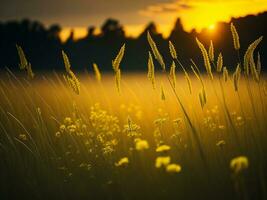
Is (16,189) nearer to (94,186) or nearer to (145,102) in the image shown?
(94,186)

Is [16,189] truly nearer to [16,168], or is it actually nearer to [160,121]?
[16,168]

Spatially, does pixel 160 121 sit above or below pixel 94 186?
above

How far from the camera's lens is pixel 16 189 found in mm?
2660

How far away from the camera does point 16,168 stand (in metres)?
2.96

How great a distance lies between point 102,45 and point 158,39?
6.46 m

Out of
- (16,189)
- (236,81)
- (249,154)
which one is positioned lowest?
(16,189)

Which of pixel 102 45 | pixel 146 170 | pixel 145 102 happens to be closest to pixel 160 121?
pixel 146 170

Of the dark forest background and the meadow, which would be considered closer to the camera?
the meadow

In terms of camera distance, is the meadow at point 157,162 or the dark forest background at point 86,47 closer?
the meadow at point 157,162

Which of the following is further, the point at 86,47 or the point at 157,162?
the point at 86,47

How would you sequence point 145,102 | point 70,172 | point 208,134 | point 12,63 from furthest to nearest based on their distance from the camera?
point 12,63, point 145,102, point 208,134, point 70,172

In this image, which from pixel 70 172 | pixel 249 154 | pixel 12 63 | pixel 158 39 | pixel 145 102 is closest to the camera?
pixel 249 154

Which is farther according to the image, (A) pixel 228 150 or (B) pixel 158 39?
(B) pixel 158 39

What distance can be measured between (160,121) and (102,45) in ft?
73.7
